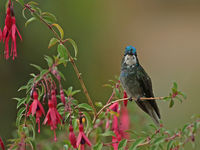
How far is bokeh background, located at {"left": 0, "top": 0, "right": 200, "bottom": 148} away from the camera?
149 inches

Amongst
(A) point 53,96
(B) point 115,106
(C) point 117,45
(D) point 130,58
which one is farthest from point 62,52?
(C) point 117,45

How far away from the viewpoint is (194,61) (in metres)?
6.21

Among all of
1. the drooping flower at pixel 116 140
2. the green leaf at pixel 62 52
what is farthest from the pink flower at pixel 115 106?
the green leaf at pixel 62 52

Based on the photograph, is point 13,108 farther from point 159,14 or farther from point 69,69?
point 159,14

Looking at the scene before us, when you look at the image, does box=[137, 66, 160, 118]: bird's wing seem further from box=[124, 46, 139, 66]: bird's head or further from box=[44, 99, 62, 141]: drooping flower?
box=[44, 99, 62, 141]: drooping flower

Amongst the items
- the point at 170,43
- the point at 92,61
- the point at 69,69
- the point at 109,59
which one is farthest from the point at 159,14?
the point at 69,69

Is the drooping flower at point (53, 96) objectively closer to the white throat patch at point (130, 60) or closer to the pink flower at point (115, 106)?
the pink flower at point (115, 106)

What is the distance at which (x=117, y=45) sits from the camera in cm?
600

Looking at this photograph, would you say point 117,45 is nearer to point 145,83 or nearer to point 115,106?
point 145,83

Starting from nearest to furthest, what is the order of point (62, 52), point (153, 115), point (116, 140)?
1. point (62, 52)
2. point (116, 140)
3. point (153, 115)

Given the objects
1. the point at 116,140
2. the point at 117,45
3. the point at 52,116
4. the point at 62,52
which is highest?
the point at 117,45

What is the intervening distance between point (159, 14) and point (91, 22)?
2563mm

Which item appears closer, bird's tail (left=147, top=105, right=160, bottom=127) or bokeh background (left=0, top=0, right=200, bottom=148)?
bird's tail (left=147, top=105, right=160, bottom=127)

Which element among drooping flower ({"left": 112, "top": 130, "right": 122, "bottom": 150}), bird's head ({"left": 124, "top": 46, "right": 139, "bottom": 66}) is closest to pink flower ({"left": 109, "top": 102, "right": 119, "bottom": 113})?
drooping flower ({"left": 112, "top": 130, "right": 122, "bottom": 150})
